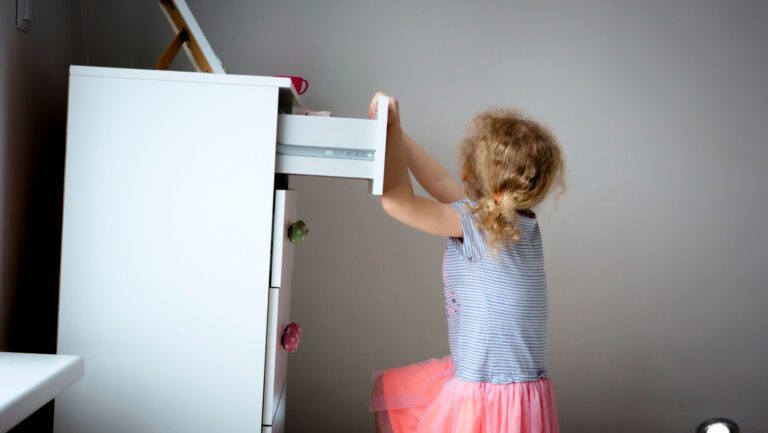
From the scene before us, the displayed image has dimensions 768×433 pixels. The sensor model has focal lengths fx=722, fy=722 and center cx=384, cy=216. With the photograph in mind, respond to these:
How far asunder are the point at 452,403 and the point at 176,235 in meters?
0.63

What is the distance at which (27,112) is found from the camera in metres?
1.47

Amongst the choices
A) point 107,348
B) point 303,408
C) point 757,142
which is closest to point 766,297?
point 757,142

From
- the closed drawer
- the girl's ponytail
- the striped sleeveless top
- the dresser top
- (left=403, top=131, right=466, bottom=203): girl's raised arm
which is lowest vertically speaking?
the closed drawer

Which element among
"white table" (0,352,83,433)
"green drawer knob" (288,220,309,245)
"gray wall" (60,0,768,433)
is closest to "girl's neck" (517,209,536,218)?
"green drawer knob" (288,220,309,245)

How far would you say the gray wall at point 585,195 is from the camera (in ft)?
6.80

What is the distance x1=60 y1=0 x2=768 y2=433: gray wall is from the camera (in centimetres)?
207

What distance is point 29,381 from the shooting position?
1092 mm

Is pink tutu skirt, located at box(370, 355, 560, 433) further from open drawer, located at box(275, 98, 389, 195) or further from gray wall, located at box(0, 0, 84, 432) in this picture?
gray wall, located at box(0, 0, 84, 432)

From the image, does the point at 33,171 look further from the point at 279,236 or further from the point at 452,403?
the point at 452,403

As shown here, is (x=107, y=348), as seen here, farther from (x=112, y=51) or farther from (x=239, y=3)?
(x=239, y=3)

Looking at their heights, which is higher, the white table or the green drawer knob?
the green drawer knob

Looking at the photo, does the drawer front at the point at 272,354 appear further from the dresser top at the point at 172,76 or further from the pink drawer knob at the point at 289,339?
the dresser top at the point at 172,76

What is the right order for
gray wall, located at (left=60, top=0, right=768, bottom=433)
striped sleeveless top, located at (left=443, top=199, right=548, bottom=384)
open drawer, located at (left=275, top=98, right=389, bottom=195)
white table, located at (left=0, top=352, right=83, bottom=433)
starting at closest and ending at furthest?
white table, located at (left=0, top=352, right=83, bottom=433) < open drawer, located at (left=275, top=98, right=389, bottom=195) < striped sleeveless top, located at (left=443, top=199, right=548, bottom=384) < gray wall, located at (left=60, top=0, right=768, bottom=433)

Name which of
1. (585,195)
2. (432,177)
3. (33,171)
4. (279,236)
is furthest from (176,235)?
(585,195)
